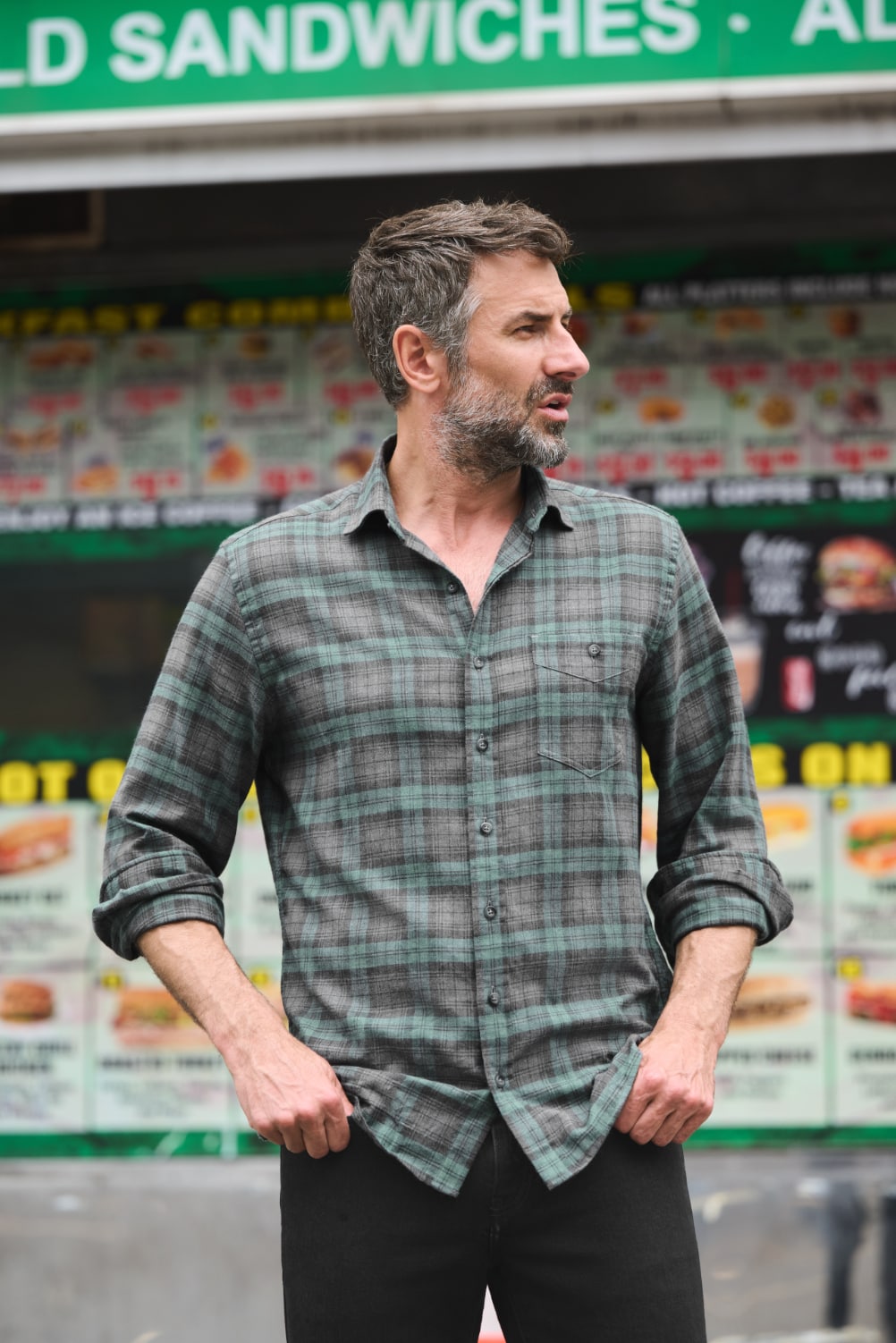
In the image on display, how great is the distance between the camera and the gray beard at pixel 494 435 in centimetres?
216

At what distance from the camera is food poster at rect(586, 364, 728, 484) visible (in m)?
4.51

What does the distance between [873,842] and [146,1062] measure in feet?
7.01

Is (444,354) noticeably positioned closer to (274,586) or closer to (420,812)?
(274,586)

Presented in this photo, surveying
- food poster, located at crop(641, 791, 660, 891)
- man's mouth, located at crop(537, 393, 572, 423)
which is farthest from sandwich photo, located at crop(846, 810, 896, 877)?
man's mouth, located at crop(537, 393, 572, 423)

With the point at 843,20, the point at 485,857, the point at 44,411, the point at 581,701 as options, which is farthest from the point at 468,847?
the point at 44,411

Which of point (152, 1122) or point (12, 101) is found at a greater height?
point (12, 101)

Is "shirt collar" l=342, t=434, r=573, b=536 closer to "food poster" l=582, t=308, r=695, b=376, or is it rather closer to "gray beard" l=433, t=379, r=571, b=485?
"gray beard" l=433, t=379, r=571, b=485

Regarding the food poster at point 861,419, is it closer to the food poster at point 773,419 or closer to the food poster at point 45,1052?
the food poster at point 773,419

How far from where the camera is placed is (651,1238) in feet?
6.49

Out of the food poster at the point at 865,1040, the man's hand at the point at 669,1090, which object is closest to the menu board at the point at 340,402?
the food poster at the point at 865,1040

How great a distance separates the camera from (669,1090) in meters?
1.94

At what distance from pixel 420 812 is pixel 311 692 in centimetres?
21

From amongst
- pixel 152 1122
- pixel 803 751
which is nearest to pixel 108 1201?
pixel 152 1122

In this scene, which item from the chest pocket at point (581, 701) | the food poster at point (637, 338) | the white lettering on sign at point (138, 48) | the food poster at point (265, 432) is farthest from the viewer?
the food poster at point (265, 432)
